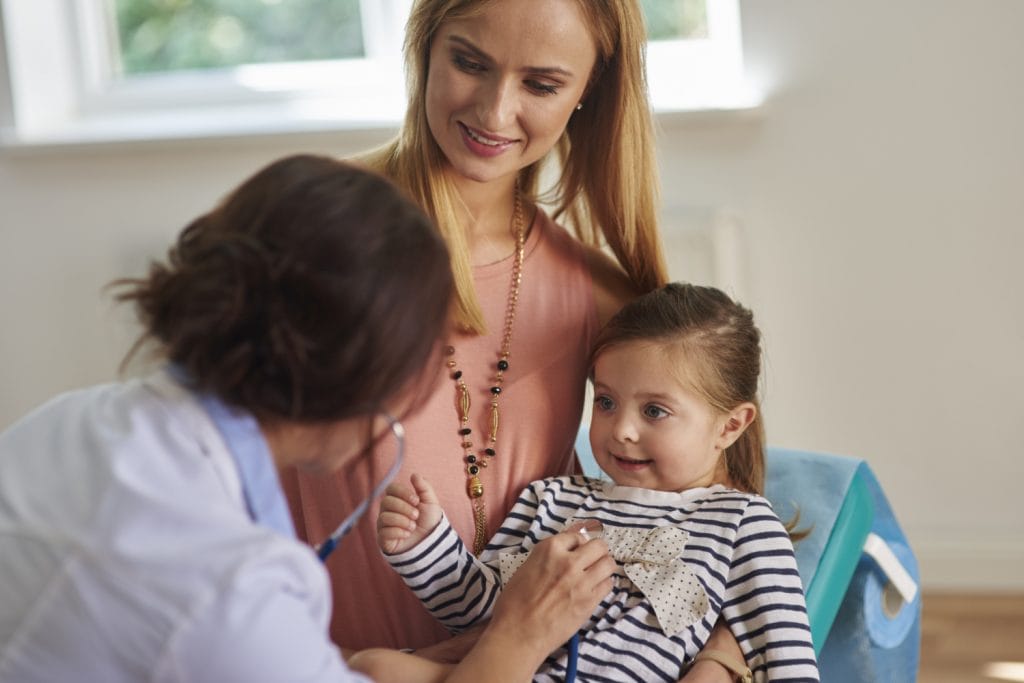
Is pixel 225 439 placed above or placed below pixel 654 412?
above

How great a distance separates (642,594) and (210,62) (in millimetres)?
2439

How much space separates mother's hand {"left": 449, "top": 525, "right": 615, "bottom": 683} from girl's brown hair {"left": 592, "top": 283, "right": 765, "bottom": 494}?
0.89 feet

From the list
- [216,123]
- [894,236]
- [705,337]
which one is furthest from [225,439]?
[216,123]

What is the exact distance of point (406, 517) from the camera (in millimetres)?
1517

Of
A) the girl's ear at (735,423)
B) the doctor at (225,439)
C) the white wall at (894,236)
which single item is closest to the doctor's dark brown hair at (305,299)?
the doctor at (225,439)

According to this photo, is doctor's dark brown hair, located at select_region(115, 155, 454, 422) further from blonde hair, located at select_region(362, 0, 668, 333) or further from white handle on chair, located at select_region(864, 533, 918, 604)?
white handle on chair, located at select_region(864, 533, 918, 604)

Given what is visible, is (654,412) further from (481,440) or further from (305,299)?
(305,299)

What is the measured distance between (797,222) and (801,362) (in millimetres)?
333

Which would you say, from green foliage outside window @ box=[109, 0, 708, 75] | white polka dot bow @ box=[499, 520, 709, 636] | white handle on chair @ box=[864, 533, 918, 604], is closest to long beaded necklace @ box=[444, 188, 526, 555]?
white polka dot bow @ box=[499, 520, 709, 636]

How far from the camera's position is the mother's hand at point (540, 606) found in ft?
4.47

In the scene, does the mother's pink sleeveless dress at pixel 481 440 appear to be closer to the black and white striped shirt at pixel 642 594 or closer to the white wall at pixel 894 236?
the black and white striped shirt at pixel 642 594

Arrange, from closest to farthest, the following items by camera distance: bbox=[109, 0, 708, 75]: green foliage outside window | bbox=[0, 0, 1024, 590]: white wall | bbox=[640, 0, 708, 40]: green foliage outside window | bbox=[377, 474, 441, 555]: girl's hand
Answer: bbox=[377, 474, 441, 555]: girl's hand, bbox=[0, 0, 1024, 590]: white wall, bbox=[640, 0, 708, 40]: green foliage outside window, bbox=[109, 0, 708, 75]: green foliage outside window

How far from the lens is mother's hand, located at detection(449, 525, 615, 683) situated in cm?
136

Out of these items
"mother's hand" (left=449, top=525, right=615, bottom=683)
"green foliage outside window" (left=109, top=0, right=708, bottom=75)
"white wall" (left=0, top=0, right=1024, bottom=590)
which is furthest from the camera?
"green foliage outside window" (left=109, top=0, right=708, bottom=75)
